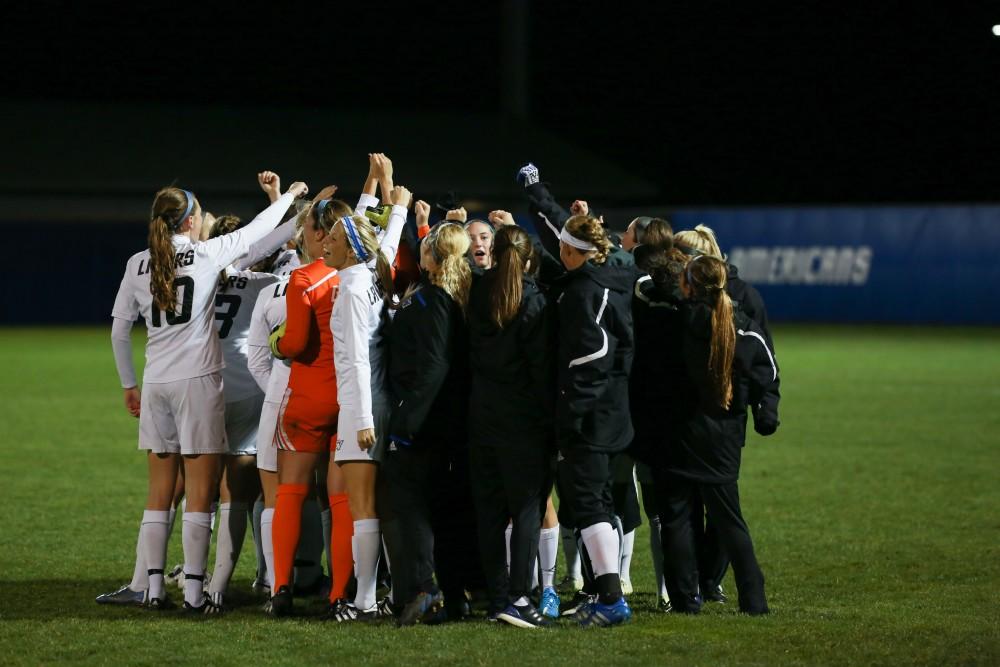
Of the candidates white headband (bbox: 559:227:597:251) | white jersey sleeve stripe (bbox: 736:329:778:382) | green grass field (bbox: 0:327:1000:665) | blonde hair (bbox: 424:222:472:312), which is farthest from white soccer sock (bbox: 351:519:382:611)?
white jersey sleeve stripe (bbox: 736:329:778:382)

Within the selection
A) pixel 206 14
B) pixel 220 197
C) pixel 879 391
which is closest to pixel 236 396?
pixel 879 391

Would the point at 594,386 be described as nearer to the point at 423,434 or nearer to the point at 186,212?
the point at 423,434

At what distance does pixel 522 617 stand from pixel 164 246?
2548 millimetres

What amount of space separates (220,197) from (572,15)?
57.7 feet

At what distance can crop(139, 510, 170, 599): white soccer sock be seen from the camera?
6.79 m

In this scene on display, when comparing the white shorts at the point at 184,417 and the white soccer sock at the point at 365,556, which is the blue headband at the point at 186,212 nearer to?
the white shorts at the point at 184,417

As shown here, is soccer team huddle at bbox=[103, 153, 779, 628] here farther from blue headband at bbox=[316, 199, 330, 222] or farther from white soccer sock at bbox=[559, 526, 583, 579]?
white soccer sock at bbox=[559, 526, 583, 579]

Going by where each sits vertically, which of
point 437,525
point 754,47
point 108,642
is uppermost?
point 754,47

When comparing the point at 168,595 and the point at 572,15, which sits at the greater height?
the point at 572,15

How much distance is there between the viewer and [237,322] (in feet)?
24.5

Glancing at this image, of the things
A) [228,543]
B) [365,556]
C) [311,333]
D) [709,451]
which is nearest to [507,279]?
[311,333]

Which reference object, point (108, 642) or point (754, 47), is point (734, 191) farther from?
point (108, 642)

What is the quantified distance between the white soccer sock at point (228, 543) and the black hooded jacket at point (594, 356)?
73.5 inches

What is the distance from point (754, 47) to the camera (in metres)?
46.7
